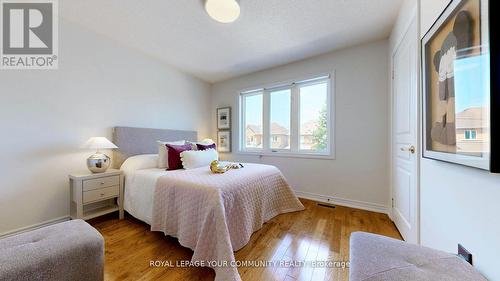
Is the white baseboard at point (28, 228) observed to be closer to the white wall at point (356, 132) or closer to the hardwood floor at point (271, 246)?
the hardwood floor at point (271, 246)

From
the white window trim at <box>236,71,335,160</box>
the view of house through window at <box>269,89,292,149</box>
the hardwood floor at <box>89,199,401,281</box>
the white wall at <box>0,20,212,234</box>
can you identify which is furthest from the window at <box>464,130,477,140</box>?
the white wall at <box>0,20,212,234</box>

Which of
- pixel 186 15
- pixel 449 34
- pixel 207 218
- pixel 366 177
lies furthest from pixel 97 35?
pixel 366 177

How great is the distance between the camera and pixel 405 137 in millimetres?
1750

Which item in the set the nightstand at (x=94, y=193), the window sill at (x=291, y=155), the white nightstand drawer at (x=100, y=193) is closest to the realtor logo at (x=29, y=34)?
the nightstand at (x=94, y=193)

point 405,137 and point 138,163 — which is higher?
point 405,137

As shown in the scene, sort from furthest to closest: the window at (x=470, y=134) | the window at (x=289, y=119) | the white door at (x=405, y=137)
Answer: the window at (x=289, y=119) < the white door at (x=405, y=137) < the window at (x=470, y=134)

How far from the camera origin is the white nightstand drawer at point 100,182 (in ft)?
6.60

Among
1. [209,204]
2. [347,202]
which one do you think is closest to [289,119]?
[347,202]

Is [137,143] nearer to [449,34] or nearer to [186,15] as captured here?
[186,15]

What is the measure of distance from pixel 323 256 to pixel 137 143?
9.17 feet

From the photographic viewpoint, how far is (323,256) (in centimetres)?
153

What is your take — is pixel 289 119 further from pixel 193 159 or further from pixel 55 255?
pixel 55 255

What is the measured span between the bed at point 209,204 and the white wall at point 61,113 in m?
0.41

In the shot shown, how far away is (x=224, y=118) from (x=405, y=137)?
3090 mm
